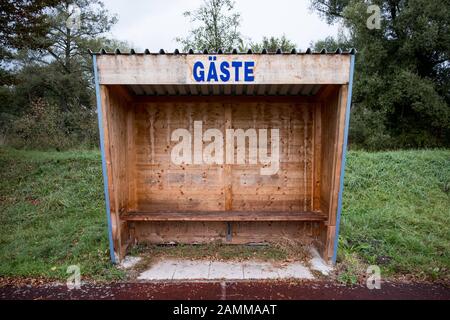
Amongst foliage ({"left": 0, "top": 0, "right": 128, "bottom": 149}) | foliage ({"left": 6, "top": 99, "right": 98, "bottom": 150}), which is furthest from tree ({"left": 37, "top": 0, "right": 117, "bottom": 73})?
foliage ({"left": 6, "top": 99, "right": 98, "bottom": 150})

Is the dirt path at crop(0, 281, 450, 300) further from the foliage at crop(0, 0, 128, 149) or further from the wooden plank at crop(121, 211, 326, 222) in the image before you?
the foliage at crop(0, 0, 128, 149)

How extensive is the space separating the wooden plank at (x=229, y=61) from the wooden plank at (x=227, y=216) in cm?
218

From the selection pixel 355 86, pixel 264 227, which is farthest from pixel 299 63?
pixel 355 86

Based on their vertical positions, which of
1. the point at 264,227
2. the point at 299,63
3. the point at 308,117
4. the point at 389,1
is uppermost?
the point at 389,1

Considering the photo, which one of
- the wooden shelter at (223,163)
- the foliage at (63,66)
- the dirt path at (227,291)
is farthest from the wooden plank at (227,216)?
the foliage at (63,66)

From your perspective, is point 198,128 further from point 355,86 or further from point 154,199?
point 355,86

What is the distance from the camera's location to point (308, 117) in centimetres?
604

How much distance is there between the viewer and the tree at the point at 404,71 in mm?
14531

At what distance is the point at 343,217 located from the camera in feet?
23.4

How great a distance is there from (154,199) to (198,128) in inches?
60.5

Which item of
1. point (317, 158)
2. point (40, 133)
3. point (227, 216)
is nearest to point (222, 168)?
point (227, 216)

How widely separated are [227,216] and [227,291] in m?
1.38

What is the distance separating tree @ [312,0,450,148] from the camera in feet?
47.7

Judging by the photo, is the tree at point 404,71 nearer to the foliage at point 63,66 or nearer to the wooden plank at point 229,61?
the wooden plank at point 229,61
